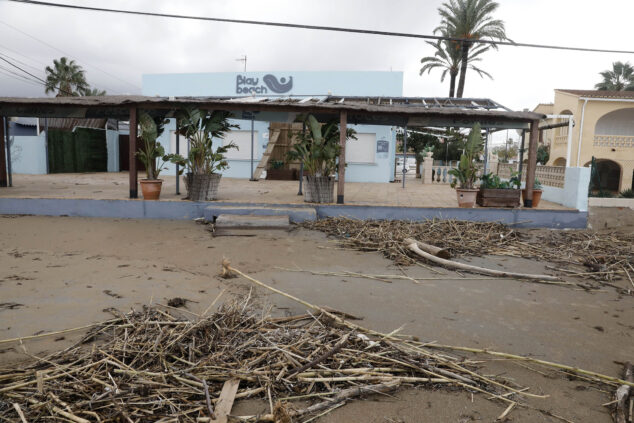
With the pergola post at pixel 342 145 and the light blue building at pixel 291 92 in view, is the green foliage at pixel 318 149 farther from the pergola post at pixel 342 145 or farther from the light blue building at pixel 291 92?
the light blue building at pixel 291 92

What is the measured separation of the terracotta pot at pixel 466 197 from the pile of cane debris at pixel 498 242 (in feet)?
2.68

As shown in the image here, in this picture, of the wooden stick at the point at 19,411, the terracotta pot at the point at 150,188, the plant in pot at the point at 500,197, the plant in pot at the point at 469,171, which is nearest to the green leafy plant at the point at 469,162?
the plant in pot at the point at 469,171

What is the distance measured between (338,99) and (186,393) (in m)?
15.5

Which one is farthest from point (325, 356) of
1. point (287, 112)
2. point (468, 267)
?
point (287, 112)

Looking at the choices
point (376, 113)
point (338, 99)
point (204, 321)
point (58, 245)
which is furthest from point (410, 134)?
point (204, 321)

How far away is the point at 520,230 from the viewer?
9.05m

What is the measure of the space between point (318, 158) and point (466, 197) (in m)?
3.44

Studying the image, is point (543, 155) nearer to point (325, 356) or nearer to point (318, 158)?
point (318, 158)

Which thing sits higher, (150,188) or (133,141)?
(133,141)

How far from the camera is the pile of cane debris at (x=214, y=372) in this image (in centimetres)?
233

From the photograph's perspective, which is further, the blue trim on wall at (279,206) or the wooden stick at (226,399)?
the blue trim on wall at (279,206)

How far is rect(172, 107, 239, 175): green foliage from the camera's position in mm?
9406

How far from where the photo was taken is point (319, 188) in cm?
969

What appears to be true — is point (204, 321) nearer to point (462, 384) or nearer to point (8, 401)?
point (8, 401)
